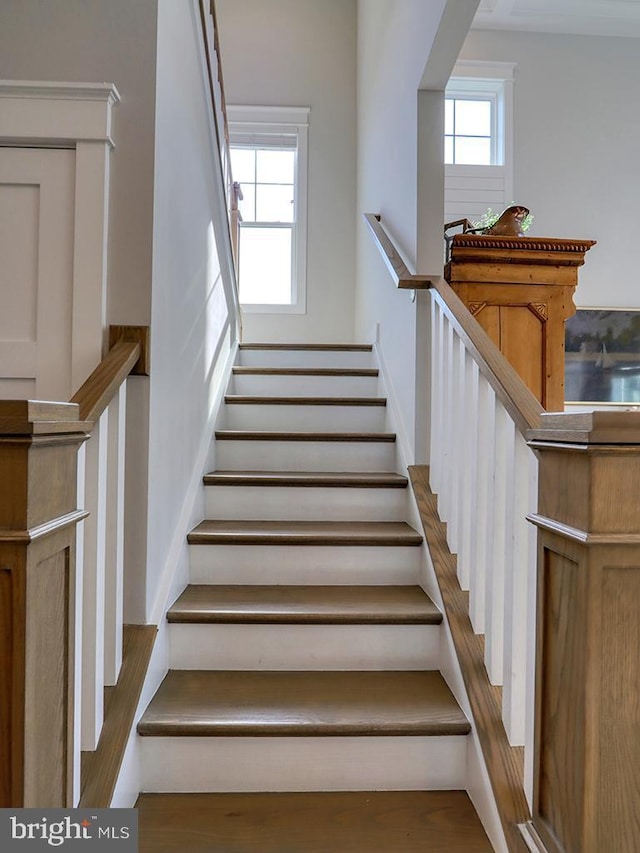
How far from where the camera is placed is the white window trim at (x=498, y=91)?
4.60m

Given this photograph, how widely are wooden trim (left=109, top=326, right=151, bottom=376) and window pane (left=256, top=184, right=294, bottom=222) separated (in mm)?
3700

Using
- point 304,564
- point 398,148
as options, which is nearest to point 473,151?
point 398,148

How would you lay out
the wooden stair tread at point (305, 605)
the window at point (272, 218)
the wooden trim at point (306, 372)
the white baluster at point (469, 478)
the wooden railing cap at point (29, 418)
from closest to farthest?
the wooden railing cap at point (29, 418)
the white baluster at point (469, 478)
the wooden stair tread at point (305, 605)
the wooden trim at point (306, 372)
the window at point (272, 218)

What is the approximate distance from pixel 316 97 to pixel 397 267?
3.14 m

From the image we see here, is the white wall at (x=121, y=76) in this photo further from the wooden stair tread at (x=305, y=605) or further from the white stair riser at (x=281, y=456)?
the white stair riser at (x=281, y=456)

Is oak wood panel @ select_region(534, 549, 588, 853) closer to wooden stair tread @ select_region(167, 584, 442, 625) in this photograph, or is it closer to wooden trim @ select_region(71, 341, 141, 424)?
wooden stair tread @ select_region(167, 584, 442, 625)

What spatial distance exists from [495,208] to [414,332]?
8.90ft

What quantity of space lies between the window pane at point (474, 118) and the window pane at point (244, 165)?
166cm

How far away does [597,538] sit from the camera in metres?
0.97

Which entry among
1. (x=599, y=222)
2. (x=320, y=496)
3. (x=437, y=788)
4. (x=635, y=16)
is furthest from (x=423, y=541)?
(x=635, y=16)

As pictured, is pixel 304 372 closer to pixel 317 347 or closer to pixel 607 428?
pixel 317 347

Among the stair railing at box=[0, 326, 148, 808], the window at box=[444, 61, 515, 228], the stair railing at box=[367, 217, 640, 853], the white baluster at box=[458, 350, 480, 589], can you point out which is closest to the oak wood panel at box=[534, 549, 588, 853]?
the stair railing at box=[367, 217, 640, 853]

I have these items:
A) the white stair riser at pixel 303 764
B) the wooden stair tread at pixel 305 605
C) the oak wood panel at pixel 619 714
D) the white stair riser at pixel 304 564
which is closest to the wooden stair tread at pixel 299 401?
the white stair riser at pixel 304 564

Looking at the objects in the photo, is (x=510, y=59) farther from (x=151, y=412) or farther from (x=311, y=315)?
(x=151, y=412)
